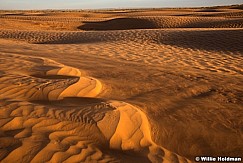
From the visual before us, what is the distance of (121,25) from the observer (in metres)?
22.6

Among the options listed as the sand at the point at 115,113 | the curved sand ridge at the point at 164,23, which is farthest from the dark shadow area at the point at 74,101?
the curved sand ridge at the point at 164,23

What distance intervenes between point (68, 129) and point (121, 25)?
20.6 m

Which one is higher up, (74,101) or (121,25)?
(74,101)

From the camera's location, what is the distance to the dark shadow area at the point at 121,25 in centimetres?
2198

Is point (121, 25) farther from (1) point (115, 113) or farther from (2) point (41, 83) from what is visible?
(1) point (115, 113)

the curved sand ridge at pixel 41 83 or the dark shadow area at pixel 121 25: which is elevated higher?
Answer: the curved sand ridge at pixel 41 83

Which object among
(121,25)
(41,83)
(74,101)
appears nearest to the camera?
(74,101)

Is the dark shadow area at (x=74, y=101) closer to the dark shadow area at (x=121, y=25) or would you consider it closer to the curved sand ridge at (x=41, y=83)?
the curved sand ridge at (x=41, y=83)

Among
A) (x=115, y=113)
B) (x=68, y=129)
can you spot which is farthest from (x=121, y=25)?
(x=68, y=129)

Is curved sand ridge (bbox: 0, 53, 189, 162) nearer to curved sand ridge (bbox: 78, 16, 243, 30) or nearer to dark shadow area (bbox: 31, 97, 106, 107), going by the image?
dark shadow area (bbox: 31, 97, 106, 107)

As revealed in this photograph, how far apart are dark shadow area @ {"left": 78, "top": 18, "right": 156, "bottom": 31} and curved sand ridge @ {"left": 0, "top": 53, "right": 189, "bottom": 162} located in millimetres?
18708

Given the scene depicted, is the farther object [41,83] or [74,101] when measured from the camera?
[41,83]

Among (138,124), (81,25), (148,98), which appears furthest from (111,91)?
(81,25)

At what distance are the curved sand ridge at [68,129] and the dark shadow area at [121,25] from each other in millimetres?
18708
